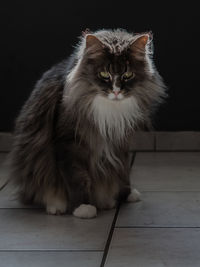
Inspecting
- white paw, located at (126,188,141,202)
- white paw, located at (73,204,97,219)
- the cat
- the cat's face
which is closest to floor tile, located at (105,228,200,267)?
white paw, located at (73,204,97,219)

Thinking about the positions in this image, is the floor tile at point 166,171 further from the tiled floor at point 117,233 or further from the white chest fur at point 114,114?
the white chest fur at point 114,114

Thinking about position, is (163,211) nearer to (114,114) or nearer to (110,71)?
(114,114)

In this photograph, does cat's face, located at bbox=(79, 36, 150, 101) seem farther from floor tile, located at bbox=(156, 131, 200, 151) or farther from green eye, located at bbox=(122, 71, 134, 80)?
floor tile, located at bbox=(156, 131, 200, 151)

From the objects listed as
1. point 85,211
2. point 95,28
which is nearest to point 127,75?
point 85,211

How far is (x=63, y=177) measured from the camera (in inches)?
109

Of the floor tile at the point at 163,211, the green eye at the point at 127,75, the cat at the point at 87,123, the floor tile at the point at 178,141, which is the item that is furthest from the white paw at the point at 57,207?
the floor tile at the point at 178,141

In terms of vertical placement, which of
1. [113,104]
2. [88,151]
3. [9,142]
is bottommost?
[9,142]

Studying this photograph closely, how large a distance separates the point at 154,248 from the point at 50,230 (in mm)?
478

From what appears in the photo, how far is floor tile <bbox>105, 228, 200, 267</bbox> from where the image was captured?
7.07 ft

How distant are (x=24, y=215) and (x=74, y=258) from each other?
633mm

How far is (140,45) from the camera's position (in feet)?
8.73

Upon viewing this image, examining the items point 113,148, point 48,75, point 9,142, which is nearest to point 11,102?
point 9,142

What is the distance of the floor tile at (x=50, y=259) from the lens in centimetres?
215

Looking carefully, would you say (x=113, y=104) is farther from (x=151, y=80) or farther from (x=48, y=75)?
(x=48, y=75)
